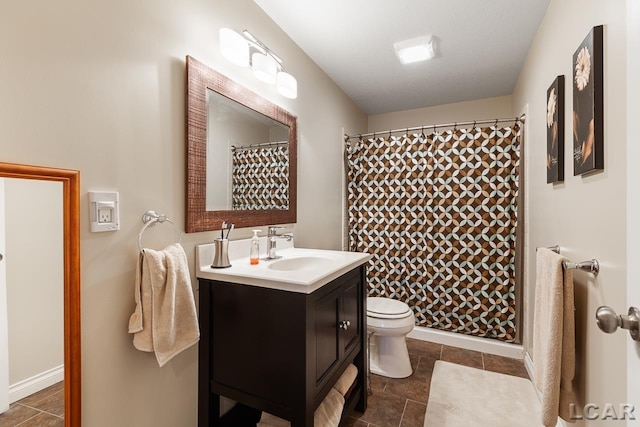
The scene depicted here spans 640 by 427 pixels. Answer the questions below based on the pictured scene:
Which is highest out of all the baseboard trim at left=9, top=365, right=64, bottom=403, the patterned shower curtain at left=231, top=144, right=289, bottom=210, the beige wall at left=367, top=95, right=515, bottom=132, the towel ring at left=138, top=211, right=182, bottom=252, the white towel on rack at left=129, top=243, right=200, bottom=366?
the beige wall at left=367, top=95, right=515, bottom=132

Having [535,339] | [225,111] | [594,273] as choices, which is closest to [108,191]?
[225,111]

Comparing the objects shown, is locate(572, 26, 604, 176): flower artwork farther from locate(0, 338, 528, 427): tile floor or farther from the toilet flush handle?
locate(0, 338, 528, 427): tile floor

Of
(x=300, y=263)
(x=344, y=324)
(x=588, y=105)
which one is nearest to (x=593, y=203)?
(x=588, y=105)

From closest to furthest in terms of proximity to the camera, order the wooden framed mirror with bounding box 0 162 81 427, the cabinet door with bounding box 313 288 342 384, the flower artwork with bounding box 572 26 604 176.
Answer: the wooden framed mirror with bounding box 0 162 81 427
the flower artwork with bounding box 572 26 604 176
the cabinet door with bounding box 313 288 342 384

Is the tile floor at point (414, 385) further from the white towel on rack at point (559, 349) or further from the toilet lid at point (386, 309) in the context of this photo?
the white towel on rack at point (559, 349)

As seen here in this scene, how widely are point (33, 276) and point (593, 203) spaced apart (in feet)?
6.10

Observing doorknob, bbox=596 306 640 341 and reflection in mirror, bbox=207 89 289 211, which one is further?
reflection in mirror, bbox=207 89 289 211

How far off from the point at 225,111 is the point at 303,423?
143 cm

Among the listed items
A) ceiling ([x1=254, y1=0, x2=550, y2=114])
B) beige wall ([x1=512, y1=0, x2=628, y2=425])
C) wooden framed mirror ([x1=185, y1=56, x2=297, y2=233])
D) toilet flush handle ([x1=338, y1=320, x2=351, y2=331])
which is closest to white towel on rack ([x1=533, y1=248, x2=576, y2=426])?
beige wall ([x1=512, y1=0, x2=628, y2=425])

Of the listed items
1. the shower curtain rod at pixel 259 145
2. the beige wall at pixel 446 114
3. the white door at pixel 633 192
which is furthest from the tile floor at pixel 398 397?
the beige wall at pixel 446 114

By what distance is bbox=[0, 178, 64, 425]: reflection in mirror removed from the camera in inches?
29.9

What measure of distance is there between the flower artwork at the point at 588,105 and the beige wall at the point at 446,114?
201 centimetres

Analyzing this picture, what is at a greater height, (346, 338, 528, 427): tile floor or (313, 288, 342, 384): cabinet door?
(313, 288, 342, 384): cabinet door

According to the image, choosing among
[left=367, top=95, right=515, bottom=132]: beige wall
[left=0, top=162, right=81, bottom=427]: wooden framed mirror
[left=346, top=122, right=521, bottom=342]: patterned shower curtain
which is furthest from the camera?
[left=367, top=95, right=515, bottom=132]: beige wall
